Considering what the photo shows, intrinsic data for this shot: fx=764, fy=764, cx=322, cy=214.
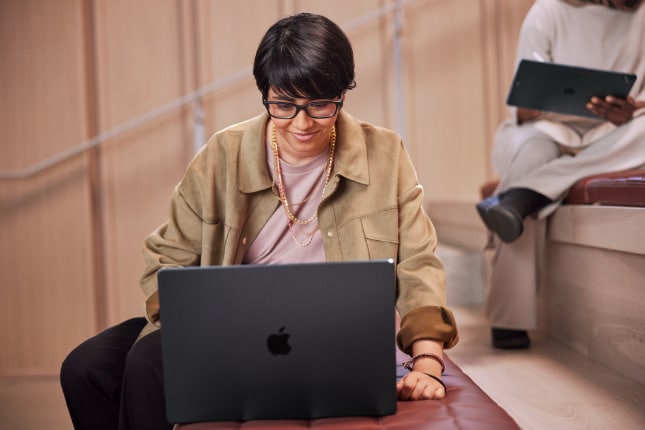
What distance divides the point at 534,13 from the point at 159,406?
1.83 m

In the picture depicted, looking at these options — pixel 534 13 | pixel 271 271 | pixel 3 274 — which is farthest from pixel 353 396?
pixel 3 274

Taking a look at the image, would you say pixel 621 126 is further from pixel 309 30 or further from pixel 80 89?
pixel 80 89

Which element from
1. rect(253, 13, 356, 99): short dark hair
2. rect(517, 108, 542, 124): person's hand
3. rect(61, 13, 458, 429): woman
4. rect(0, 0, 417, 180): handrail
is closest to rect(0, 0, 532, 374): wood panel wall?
rect(0, 0, 417, 180): handrail

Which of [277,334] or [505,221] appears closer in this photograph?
[277,334]

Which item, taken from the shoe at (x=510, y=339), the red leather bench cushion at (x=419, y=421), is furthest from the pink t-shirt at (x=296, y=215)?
the shoe at (x=510, y=339)

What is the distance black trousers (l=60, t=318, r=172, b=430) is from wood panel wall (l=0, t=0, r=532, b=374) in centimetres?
240

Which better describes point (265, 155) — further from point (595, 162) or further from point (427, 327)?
point (595, 162)

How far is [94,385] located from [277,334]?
541 millimetres

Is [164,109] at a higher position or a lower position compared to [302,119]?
higher

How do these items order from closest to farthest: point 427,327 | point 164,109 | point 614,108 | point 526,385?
point 427,327
point 526,385
point 614,108
point 164,109

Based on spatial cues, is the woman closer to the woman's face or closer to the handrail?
the woman's face

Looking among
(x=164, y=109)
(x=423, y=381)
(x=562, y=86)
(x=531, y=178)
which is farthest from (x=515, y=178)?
(x=164, y=109)

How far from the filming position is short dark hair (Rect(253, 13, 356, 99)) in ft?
4.17

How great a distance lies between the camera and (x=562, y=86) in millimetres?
2178
